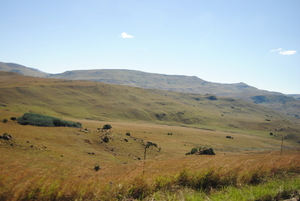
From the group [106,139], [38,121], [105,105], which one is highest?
[105,105]

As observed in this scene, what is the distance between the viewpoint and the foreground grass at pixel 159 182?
4945mm

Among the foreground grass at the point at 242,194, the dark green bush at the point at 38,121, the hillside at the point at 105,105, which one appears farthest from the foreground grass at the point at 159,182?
the hillside at the point at 105,105

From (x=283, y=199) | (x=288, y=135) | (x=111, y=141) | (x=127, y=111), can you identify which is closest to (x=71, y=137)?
(x=111, y=141)

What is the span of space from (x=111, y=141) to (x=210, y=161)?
27683mm

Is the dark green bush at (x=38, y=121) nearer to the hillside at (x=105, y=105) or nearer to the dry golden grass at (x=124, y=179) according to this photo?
the dry golden grass at (x=124, y=179)

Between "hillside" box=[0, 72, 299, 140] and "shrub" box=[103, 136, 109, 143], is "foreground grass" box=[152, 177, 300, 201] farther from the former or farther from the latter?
"hillside" box=[0, 72, 299, 140]

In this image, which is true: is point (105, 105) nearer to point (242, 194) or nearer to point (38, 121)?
point (38, 121)

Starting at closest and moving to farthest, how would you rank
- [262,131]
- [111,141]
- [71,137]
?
[71,137] < [111,141] < [262,131]

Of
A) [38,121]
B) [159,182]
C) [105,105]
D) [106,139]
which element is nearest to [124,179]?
[159,182]

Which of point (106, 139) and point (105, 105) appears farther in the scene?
point (105, 105)

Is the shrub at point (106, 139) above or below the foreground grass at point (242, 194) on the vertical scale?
below

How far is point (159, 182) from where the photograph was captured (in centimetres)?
614

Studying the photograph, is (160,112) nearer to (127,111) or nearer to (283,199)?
(127,111)

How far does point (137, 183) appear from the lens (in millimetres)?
5742
